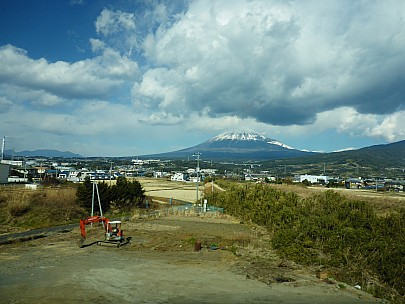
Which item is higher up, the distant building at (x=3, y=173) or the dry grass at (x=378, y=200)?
the distant building at (x=3, y=173)

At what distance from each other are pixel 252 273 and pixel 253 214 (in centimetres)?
1503

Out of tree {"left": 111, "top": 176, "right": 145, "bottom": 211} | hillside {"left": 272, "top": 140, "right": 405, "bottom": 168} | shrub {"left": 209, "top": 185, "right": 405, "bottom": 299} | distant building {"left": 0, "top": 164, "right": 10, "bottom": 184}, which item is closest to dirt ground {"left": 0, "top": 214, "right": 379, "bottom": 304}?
shrub {"left": 209, "top": 185, "right": 405, "bottom": 299}

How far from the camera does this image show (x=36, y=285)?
10969mm

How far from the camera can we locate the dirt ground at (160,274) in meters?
10.1

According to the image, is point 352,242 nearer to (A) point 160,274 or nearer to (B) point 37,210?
(A) point 160,274

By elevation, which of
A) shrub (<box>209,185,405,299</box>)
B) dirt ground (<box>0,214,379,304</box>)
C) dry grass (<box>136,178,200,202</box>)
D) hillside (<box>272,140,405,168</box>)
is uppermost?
hillside (<box>272,140,405,168</box>)

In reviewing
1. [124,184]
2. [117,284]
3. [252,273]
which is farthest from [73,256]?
[124,184]

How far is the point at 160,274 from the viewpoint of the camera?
493 inches

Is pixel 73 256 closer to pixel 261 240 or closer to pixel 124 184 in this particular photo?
pixel 261 240

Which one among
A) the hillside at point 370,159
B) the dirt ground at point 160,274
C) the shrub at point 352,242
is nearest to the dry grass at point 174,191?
the dirt ground at point 160,274

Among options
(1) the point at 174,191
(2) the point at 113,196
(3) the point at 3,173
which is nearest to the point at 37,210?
(2) the point at 113,196

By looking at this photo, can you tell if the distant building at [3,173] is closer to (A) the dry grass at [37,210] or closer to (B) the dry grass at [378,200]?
(A) the dry grass at [37,210]

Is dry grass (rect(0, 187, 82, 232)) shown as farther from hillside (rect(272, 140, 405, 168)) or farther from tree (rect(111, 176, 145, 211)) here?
hillside (rect(272, 140, 405, 168))

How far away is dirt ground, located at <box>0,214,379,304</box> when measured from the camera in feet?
33.2
